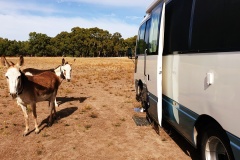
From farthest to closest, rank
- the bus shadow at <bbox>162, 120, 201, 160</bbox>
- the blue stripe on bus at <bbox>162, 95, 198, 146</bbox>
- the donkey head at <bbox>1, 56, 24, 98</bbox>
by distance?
the donkey head at <bbox>1, 56, 24, 98</bbox>, the bus shadow at <bbox>162, 120, 201, 160</bbox>, the blue stripe on bus at <bbox>162, 95, 198, 146</bbox>

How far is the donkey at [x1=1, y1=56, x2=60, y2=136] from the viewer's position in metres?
6.31

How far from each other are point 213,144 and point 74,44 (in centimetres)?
10668

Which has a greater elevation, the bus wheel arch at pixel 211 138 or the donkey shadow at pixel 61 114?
the bus wheel arch at pixel 211 138

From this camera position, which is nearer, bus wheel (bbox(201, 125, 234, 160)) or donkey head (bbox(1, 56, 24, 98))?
bus wheel (bbox(201, 125, 234, 160))

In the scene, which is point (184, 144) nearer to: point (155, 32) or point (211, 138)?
point (211, 138)

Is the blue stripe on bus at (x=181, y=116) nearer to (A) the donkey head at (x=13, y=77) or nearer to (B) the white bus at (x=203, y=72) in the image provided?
(B) the white bus at (x=203, y=72)

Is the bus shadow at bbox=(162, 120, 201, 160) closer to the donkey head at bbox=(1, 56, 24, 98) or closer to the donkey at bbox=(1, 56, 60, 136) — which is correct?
the donkey at bbox=(1, 56, 60, 136)

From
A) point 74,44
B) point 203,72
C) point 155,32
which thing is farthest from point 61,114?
point 74,44

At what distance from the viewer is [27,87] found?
23.6ft

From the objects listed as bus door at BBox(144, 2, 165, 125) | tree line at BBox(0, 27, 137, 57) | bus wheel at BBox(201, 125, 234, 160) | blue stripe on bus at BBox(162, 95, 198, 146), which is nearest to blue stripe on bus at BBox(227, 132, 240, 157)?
bus wheel at BBox(201, 125, 234, 160)

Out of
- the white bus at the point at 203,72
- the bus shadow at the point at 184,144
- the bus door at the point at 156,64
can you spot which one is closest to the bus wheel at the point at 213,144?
the white bus at the point at 203,72

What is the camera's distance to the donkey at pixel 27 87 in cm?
631

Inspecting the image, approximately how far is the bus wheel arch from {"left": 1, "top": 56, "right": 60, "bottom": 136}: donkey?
4262 millimetres

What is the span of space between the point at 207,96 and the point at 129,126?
14.7ft
